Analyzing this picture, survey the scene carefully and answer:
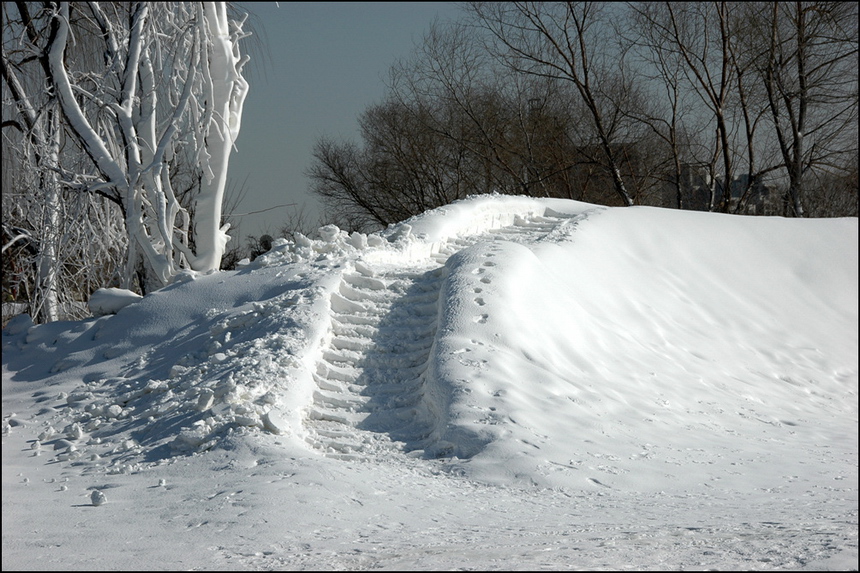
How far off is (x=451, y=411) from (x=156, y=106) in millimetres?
5742

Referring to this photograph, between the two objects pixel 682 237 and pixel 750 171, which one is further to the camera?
pixel 750 171

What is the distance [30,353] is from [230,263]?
1243 cm

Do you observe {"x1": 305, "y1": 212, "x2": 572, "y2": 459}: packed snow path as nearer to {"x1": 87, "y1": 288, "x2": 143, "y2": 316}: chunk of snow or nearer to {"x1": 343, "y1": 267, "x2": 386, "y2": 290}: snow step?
{"x1": 343, "y1": 267, "x2": 386, "y2": 290}: snow step

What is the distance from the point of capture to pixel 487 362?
19.3ft

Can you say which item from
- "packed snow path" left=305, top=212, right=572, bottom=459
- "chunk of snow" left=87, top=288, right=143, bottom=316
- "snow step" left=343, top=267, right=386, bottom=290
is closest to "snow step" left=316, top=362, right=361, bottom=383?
"packed snow path" left=305, top=212, right=572, bottom=459

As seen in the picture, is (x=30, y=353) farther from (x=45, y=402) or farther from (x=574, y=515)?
(x=574, y=515)

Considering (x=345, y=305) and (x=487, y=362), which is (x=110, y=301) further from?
(x=487, y=362)

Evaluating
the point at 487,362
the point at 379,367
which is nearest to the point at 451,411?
the point at 487,362

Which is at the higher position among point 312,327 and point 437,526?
point 312,327

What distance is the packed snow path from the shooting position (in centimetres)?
528

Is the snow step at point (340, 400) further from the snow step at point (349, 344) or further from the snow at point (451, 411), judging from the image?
the snow step at point (349, 344)

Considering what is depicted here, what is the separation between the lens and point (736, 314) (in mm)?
8805

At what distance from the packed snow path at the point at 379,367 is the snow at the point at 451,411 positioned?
21 millimetres

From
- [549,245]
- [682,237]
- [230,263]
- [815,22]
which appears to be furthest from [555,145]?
[549,245]
